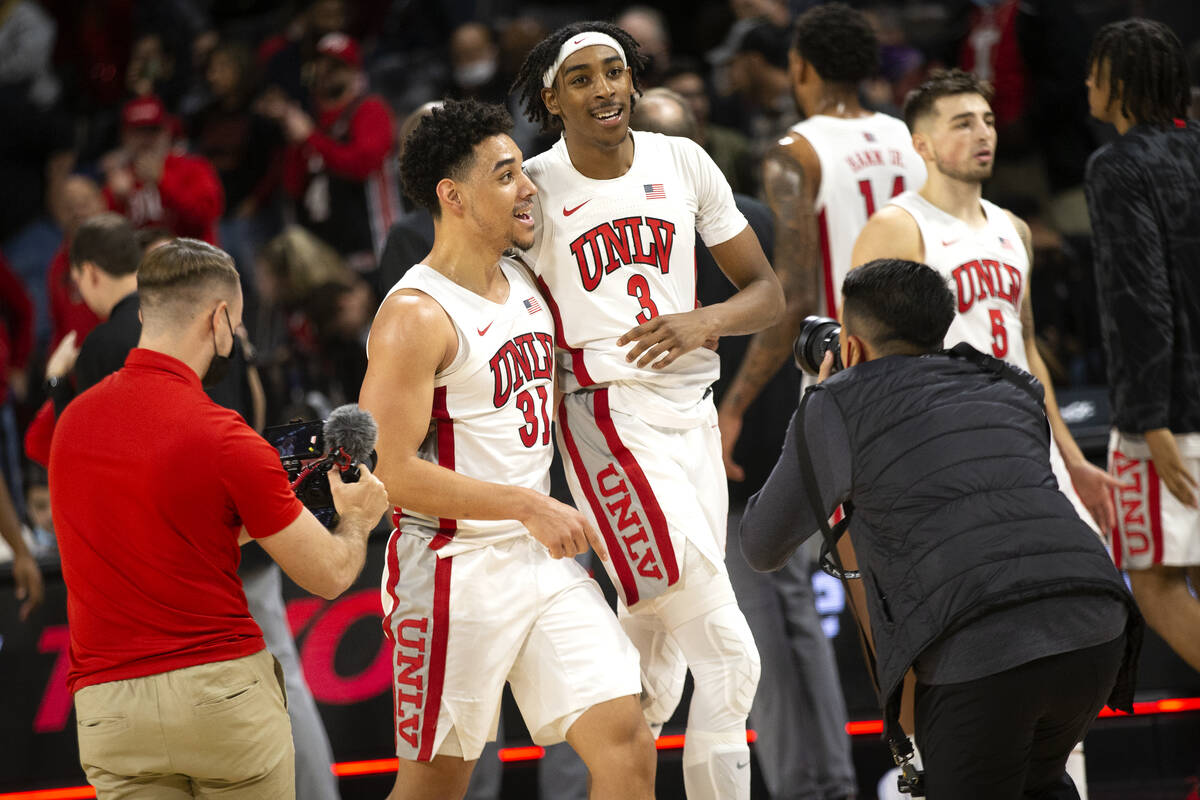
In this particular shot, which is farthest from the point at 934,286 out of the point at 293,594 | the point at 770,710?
the point at 293,594

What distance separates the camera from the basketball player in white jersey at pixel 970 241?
15.6ft

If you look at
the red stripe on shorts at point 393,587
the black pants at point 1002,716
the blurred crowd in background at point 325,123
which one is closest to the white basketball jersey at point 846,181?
the blurred crowd in background at point 325,123

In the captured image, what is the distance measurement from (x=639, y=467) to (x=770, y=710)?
4.88ft

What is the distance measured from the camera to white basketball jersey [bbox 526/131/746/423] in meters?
4.04

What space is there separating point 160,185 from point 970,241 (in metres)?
4.97

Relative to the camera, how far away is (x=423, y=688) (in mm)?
3818

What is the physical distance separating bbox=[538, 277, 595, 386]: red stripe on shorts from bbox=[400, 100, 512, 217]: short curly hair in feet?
1.32

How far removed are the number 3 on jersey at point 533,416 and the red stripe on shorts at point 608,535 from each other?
16 cm

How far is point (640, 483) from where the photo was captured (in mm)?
3984

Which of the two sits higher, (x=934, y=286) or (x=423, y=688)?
(x=934, y=286)

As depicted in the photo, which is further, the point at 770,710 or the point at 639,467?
the point at 770,710

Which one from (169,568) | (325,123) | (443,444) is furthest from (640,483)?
(325,123)

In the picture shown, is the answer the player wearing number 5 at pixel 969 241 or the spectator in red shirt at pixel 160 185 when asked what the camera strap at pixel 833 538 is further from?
the spectator in red shirt at pixel 160 185

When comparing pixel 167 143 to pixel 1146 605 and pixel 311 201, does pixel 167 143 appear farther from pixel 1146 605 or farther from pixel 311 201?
pixel 1146 605
